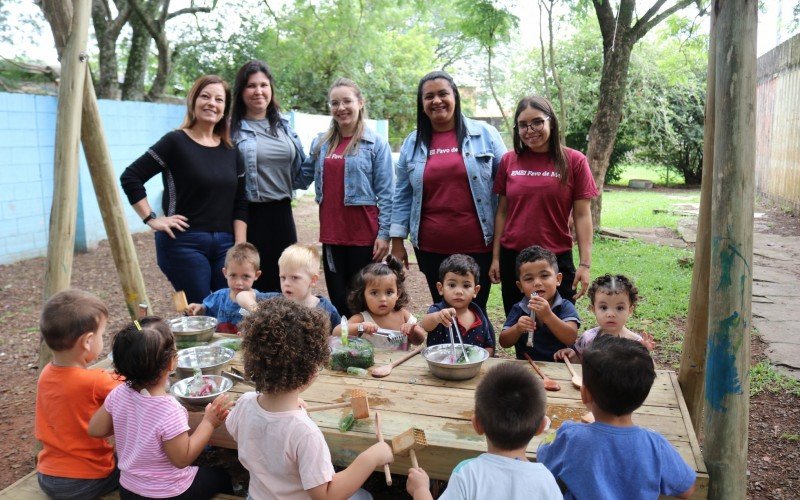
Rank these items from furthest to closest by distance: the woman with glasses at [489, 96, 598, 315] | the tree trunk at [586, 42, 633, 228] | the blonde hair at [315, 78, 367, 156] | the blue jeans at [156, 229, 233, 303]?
the tree trunk at [586, 42, 633, 228] → the blonde hair at [315, 78, 367, 156] → the blue jeans at [156, 229, 233, 303] → the woman with glasses at [489, 96, 598, 315]

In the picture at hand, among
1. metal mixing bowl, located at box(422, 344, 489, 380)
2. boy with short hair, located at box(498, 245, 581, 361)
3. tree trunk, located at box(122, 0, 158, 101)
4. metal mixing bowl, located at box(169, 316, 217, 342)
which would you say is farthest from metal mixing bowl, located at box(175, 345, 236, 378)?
tree trunk, located at box(122, 0, 158, 101)

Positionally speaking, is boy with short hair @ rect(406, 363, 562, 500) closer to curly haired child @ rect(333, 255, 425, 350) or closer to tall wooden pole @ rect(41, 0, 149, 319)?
curly haired child @ rect(333, 255, 425, 350)

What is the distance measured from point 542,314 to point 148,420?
1746mm

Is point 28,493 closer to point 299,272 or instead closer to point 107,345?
point 299,272

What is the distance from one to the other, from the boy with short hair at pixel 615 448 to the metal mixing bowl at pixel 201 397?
1287mm

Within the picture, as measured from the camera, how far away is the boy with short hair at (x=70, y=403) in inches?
92.4

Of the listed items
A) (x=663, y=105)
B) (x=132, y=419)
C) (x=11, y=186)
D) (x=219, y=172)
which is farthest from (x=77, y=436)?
(x=663, y=105)

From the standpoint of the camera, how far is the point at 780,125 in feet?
41.5

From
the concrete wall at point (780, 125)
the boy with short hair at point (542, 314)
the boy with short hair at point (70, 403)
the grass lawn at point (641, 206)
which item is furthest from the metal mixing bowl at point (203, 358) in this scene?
the concrete wall at point (780, 125)

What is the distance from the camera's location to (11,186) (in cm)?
764

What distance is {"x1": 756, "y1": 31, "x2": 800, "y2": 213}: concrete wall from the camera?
37.9 feet

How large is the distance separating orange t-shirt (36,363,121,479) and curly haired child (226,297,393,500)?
0.73 m

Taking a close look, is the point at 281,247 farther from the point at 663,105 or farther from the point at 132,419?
the point at 663,105

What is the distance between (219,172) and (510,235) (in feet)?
5.67
